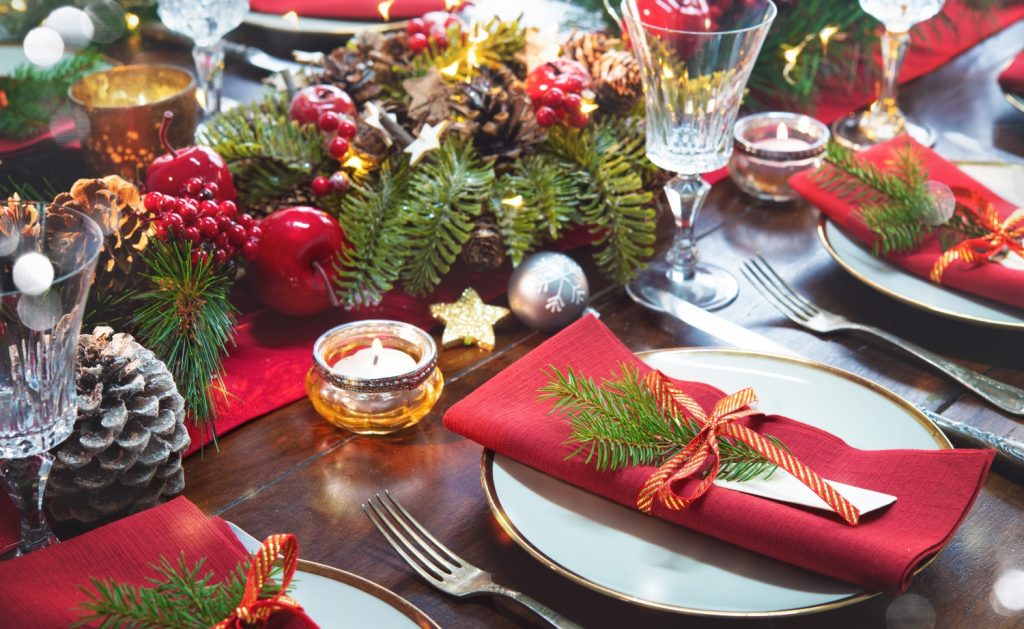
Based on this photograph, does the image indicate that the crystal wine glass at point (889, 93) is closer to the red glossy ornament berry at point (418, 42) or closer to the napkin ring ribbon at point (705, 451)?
the red glossy ornament berry at point (418, 42)

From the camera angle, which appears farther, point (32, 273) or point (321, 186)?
point (321, 186)

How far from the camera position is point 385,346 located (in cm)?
92

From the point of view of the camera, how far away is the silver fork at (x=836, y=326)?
0.91 m

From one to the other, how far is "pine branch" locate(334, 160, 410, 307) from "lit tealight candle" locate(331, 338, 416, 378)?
0.37 ft

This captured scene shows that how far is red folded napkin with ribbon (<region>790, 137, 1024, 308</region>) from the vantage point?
3.26 feet

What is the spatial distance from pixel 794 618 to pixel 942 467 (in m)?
0.14

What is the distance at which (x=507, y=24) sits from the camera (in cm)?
129

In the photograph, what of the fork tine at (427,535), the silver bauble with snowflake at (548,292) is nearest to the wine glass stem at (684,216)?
the silver bauble with snowflake at (548,292)

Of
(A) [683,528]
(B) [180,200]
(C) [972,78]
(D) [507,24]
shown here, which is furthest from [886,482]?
(C) [972,78]

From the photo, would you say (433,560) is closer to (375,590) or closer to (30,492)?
(375,590)

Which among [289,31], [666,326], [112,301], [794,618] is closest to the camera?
[794,618]

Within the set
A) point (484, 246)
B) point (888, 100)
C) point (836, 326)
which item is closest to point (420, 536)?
point (484, 246)

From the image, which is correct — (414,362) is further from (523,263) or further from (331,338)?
(523,263)

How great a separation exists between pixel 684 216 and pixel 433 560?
50 centimetres
